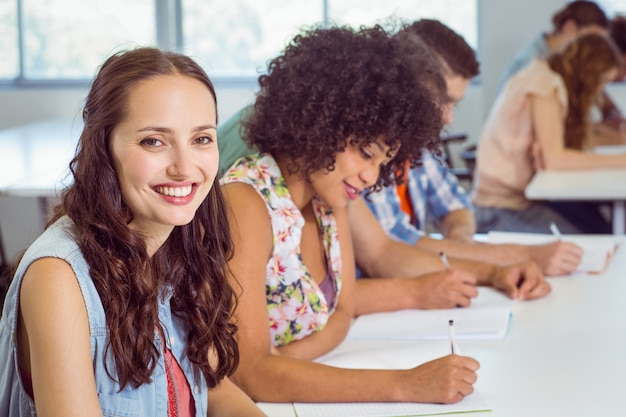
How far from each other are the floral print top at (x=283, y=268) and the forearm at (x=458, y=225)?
1197 mm

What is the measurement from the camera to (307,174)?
1783 millimetres

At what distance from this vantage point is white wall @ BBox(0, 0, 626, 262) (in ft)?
18.4

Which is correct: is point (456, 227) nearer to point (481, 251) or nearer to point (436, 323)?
point (481, 251)

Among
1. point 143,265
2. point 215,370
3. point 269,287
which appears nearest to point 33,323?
point 143,265

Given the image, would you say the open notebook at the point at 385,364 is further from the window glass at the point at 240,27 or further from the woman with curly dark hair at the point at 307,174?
the window glass at the point at 240,27

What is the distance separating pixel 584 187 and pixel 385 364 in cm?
203

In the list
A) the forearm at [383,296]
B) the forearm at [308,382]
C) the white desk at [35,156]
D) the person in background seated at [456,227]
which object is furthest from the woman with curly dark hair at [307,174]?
the white desk at [35,156]

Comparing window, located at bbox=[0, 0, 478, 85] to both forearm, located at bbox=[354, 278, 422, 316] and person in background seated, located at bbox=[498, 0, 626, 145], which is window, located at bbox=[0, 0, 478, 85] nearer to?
person in background seated, located at bbox=[498, 0, 626, 145]

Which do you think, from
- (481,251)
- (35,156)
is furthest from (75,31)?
(481,251)

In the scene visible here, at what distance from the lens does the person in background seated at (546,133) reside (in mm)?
3822

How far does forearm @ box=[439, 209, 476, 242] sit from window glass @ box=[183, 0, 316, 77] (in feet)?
9.88

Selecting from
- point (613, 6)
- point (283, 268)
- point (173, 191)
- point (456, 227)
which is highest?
point (613, 6)

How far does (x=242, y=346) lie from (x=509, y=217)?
2323 millimetres

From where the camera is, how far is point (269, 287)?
5.73 ft
